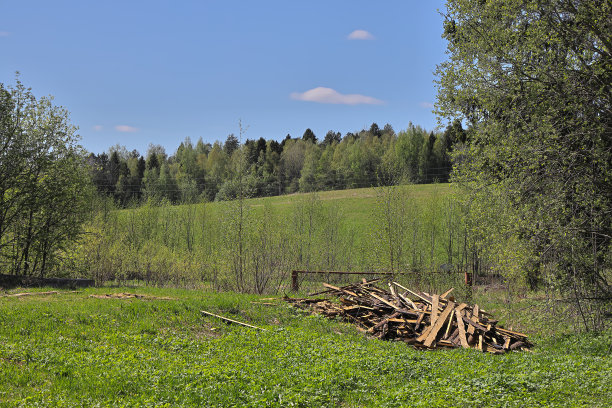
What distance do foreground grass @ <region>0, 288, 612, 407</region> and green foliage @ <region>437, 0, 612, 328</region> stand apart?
2.08 metres

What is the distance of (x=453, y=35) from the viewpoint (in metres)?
16.9

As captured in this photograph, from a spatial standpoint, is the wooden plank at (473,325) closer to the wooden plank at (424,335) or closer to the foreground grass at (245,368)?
the wooden plank at (424,335)

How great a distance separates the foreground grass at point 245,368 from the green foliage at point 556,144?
6.84 ft

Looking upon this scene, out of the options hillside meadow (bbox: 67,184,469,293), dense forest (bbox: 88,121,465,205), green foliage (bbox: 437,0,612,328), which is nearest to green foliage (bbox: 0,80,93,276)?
hillside meadow (bbox: 67,184,469,293)

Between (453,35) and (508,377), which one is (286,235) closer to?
(453,35)

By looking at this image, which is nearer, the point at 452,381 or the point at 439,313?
the point at 452,381

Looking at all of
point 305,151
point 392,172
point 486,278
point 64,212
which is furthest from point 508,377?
point 305,151

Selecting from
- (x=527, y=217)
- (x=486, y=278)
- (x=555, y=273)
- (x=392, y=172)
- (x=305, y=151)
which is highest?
(x=305, y=151)

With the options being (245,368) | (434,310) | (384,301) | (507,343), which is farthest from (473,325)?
(245,368)

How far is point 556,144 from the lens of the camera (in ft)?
37.2

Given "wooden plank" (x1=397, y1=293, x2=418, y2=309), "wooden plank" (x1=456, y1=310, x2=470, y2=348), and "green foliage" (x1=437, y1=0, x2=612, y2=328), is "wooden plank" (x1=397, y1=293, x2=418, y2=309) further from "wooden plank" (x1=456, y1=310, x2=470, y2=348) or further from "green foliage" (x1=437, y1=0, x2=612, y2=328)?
"green foliage" (x1=437, y1=0, x2=612, y2=328)

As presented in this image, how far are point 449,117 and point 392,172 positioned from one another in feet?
29.4

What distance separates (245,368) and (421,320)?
692cm

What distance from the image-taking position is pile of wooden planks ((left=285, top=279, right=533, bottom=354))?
11.7 meters
